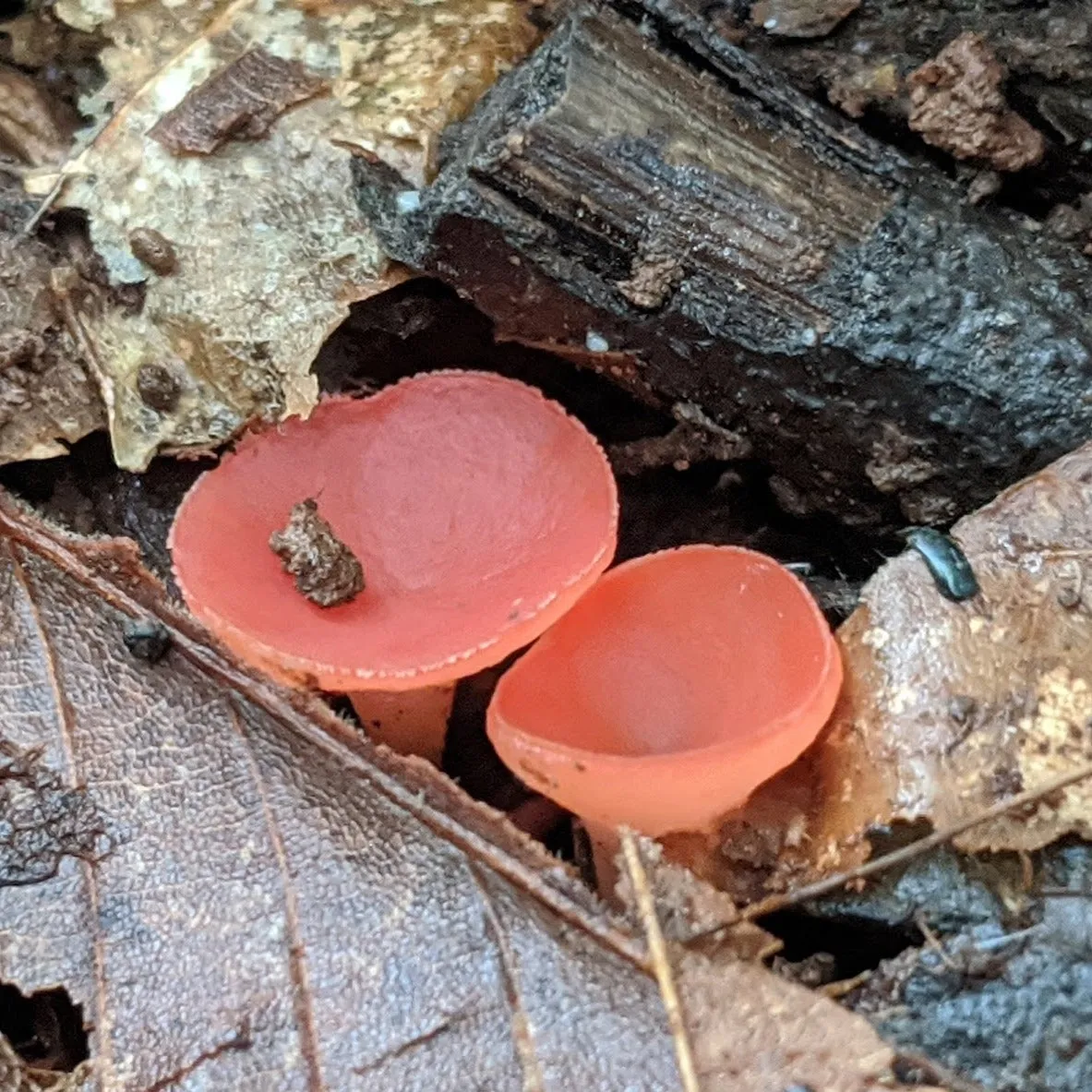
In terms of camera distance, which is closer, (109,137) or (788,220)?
(788,220)

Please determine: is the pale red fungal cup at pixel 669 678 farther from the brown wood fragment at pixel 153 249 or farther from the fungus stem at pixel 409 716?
the brown wood fragment at pixel 153 249

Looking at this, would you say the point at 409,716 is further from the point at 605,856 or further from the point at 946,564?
the point at 946,564

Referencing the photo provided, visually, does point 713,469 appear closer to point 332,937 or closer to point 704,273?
point 704,273

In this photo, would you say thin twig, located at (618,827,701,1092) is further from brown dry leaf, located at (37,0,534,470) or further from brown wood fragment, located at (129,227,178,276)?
brown wood fragment, located at (129,227,178,276)

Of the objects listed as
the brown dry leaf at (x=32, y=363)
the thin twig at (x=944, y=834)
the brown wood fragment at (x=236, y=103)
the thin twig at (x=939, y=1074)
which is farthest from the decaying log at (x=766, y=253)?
the thin twig at (x=939, y=1074)

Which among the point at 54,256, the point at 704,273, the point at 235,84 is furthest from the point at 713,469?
the point at 54,256

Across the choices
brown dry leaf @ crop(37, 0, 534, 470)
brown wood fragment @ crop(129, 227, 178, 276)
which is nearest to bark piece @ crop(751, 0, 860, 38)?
brown dry leaf @ crop(37, 0, 534, 470)

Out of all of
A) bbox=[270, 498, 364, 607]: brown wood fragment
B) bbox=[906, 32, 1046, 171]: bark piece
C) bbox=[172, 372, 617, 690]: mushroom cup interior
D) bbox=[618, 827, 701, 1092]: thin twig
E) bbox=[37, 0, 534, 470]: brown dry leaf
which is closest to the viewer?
bbox=[618, 827, 701, 1092]: thin twig
